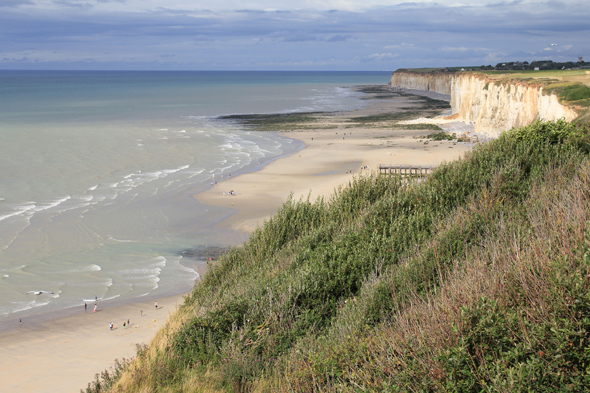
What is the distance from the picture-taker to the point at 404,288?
28.8ft

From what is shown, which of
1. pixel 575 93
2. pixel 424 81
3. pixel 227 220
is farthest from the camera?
pixel 424 81

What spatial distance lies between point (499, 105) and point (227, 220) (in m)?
34.4

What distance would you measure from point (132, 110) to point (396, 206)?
→ 84547 mm

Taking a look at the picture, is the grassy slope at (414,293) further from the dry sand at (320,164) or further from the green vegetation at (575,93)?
the green vegetation at (575,93)

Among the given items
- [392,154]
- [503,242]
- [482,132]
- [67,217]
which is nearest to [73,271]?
[67,217]

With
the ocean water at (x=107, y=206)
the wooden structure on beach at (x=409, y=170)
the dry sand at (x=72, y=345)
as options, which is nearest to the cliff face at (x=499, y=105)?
the wooden structure on beach at (x=409, y=170)

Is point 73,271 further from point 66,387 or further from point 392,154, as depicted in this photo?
point 392,154

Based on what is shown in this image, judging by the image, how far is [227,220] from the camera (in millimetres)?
27859

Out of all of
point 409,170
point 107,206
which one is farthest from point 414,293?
point 107,206

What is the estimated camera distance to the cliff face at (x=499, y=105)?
3762 centimetres

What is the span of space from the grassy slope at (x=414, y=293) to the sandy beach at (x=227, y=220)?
2334 mm

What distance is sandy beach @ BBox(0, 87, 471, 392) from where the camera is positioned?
14109mm

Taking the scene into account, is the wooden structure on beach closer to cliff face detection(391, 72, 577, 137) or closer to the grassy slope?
the grassy slope

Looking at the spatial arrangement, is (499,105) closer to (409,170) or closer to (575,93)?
(575,93)
